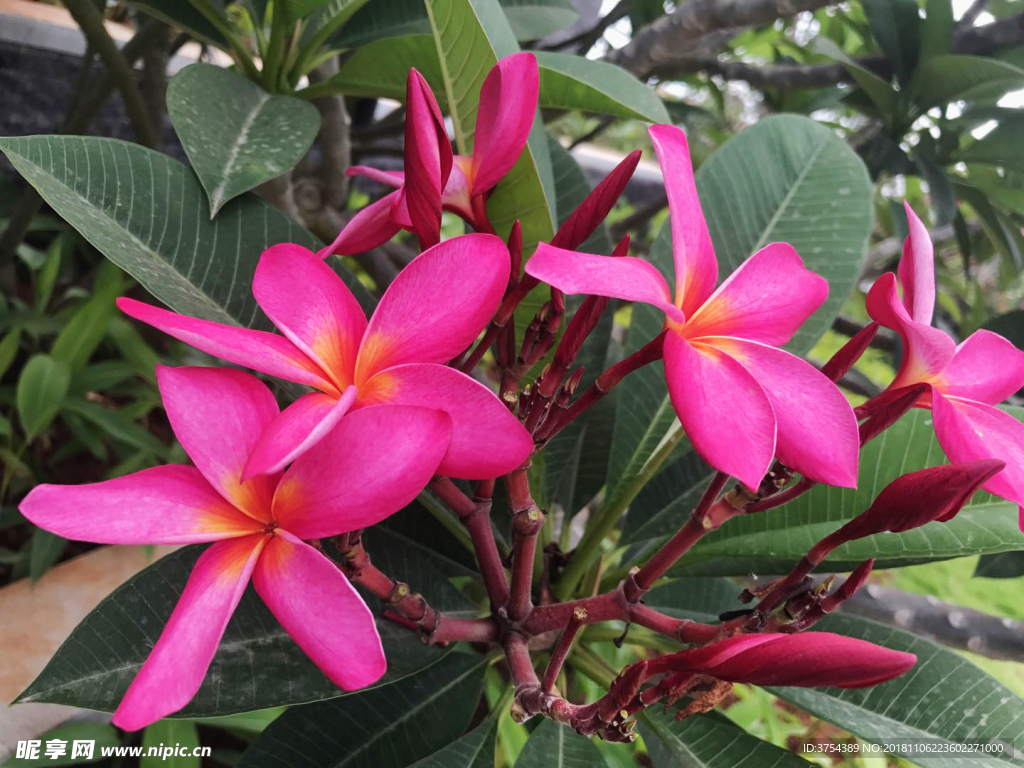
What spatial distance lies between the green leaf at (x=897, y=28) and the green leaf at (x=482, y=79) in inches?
31.2

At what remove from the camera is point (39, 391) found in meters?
0.98

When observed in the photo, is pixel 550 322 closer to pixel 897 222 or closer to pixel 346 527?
pixel 346 527

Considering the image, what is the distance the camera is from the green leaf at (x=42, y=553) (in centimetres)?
88

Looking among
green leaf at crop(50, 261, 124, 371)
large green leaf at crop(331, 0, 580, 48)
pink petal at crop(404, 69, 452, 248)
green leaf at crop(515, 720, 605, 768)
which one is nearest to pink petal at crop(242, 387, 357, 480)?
pink petal at crop(404, 69, 452, 248)

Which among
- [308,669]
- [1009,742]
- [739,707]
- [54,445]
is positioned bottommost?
[739,707]

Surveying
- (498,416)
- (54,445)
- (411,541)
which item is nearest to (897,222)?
(411,541)

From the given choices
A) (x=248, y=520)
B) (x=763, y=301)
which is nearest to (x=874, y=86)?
(x=763, y=301)

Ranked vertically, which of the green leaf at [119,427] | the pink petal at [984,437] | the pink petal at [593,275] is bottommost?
the green leaf at [119,427]

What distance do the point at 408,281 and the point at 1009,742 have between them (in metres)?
0.59

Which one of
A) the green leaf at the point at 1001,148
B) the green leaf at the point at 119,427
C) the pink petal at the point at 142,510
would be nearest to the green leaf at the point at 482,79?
the pink petal at the point at 142,510

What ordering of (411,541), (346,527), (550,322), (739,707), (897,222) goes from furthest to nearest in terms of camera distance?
1. (739,707)
2. (897,222)
3. (411,541)
4. (550,322)
5. (346,527)

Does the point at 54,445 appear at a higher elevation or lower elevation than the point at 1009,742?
lower

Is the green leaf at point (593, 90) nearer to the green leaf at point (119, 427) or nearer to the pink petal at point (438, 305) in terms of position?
the pink petal at point (438, 305)

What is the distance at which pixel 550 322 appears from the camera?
40 cm
